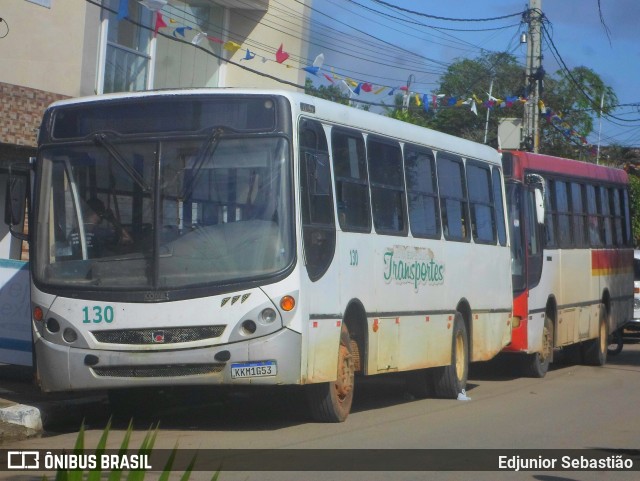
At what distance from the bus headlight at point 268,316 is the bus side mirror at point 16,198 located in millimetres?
2380

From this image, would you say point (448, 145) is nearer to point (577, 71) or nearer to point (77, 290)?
point (77, 290)

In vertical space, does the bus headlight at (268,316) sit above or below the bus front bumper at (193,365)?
above

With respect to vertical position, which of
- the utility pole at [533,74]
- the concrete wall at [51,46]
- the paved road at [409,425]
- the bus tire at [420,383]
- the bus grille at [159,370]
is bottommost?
the paved road at [409,425]

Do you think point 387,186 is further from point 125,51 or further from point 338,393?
point 125,51

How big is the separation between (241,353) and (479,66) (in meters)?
44.5

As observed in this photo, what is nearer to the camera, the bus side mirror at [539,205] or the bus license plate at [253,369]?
the bus license plate at [253,369]

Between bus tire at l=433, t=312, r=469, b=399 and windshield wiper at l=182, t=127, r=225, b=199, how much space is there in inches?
194

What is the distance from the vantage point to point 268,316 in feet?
31.5

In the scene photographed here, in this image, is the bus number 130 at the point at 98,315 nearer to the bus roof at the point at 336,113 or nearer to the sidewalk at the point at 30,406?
the sidewalk at the point at 30,406

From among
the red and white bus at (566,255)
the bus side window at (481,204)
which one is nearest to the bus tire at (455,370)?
the bus side window at (481,204)

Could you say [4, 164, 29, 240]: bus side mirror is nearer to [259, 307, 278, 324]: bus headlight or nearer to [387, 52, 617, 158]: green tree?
[259, 307, 278, 324]: bus headlight

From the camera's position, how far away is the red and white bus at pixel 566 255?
54.2 ft

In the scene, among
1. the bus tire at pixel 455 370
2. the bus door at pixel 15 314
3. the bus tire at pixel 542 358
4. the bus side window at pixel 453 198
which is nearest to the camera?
the bus door at pixel 15 314

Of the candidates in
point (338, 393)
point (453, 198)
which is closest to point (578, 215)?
point (453, 198)
